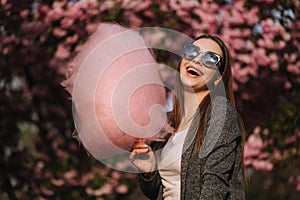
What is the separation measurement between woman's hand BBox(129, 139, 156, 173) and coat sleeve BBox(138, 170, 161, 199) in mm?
31

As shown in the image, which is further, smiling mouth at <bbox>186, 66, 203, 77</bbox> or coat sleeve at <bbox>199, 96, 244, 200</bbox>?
smiling mouth at <bbox>186, 66, 203, 77</bbox>

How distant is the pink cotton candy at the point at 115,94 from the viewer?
3.03m

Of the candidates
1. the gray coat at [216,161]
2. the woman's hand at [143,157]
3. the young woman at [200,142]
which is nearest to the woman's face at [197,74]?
the young woman at [200,142]

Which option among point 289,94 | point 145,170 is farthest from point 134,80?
point 289,94

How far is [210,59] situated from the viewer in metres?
3.05

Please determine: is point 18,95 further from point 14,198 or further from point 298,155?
point 298,155

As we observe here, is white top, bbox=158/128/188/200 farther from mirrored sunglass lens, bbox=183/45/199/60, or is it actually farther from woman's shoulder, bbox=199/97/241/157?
mirrored sunglass lens, bbox=183/45/199/60

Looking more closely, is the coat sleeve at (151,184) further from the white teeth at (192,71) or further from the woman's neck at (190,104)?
the white teeth at (192,71)

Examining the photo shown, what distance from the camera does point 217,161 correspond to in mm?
2834

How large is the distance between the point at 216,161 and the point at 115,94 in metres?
0.52

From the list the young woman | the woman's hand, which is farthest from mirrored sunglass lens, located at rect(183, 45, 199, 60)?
the woman's hand

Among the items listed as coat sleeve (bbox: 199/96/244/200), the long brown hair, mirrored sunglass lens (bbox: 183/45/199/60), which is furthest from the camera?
mirrored sunglass lens (bbox: 183/45/199/60)

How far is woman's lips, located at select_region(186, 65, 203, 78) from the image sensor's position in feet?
10.1

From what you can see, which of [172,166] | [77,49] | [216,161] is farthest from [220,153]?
[77,49]
